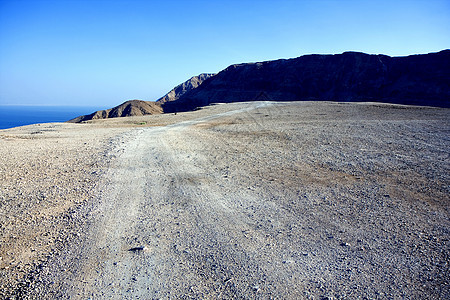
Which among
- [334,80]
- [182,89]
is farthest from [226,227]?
[182,89]

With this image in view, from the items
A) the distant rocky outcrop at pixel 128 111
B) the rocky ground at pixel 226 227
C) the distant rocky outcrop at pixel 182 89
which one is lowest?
the rocky ground at pixel 226 227

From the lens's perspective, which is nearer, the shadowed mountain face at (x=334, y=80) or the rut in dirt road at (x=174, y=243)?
the rut in dirt road at (x=174, y=243)

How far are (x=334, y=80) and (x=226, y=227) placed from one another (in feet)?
281

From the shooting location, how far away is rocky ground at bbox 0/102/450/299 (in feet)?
11.7

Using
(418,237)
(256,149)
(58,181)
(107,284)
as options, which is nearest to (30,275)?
(107,284)

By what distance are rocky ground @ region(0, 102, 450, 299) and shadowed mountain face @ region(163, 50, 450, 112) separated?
5770 centimetres

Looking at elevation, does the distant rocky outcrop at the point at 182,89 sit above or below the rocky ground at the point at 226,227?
above

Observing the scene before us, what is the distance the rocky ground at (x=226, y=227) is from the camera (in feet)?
11.7

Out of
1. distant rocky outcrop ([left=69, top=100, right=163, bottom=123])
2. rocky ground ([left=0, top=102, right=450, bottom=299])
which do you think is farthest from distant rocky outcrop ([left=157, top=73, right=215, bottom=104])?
rocky ground ([left=0, top=102, right=450, bottom=299])

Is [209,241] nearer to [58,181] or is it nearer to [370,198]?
[370,198]

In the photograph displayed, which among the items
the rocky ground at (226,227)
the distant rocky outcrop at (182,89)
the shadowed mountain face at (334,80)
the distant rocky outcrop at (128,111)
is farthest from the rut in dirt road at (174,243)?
the distant rocky outcrop at (182,89)

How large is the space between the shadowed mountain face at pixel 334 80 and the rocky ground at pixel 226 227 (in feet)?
189

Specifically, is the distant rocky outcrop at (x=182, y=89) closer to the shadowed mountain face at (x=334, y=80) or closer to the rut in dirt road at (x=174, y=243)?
the shadowed mountain face at (x=334, y=80)

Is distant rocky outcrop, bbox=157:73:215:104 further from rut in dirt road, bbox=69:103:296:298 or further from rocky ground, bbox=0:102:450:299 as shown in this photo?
rut in dirt road, bbox=69:103:296:298
